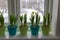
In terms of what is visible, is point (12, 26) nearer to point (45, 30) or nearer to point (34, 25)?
point (34, 25)

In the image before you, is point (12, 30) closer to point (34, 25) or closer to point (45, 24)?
point (34, 25)

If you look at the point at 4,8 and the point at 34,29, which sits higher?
the point at 4,8

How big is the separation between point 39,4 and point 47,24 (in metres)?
0.29

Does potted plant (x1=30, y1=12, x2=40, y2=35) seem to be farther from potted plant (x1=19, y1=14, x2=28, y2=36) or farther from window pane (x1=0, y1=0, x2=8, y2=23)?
window pane (x1=0, y1=0, x2=8, y2=23)

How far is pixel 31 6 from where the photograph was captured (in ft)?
5.77

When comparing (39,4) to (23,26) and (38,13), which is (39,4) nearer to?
(38,13)

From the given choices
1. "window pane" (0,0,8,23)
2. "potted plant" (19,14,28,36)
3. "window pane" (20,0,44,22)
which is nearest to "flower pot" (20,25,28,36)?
"potted plant" (19,14,28,36)

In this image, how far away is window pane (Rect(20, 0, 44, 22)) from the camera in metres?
1.75

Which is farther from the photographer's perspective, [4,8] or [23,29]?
[4,8]

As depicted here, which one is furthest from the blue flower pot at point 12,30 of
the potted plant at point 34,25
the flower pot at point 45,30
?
the flower pot at point 45,30

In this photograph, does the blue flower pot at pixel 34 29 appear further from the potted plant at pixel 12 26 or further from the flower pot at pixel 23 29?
the potted plant at pixel 12 26

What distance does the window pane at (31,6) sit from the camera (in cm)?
175

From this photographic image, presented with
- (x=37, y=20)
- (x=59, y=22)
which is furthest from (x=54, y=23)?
(x=37, y=20)

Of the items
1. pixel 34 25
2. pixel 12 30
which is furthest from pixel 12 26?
pixel 34 25
